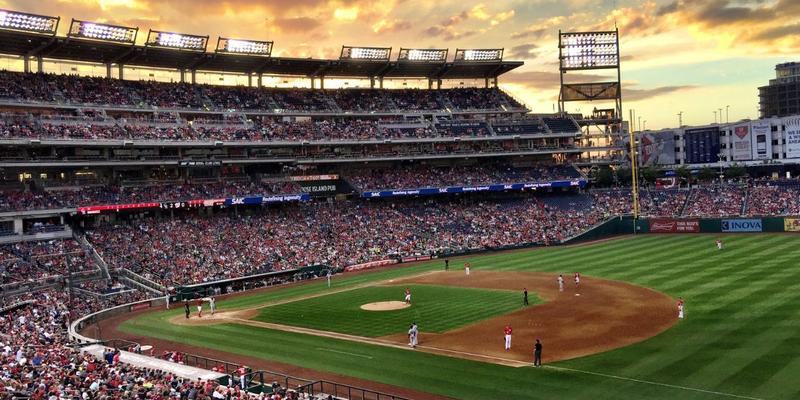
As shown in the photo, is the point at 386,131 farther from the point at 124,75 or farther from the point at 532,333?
the point at 532,333

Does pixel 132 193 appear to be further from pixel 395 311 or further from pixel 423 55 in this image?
pixel 423 55

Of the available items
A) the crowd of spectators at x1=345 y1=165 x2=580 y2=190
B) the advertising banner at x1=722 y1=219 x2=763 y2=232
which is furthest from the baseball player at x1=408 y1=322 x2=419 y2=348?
the advertising banner at x1=722 y1=219 x2=763 y2=232

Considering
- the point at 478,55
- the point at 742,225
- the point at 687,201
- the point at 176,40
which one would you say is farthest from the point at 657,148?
the point at 176,40

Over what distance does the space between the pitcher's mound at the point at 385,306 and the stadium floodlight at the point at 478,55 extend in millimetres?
49625

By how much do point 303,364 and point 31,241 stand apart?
3428 cm

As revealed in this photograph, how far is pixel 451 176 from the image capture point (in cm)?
7894

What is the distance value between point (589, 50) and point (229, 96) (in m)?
49.8

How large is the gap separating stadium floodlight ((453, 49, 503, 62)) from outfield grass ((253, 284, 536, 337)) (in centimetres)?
4485

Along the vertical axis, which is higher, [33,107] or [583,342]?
[33,107]

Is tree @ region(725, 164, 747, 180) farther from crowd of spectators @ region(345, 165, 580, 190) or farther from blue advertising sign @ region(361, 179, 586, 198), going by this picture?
blue advertising sign @ region(361, 179, 586, 198)

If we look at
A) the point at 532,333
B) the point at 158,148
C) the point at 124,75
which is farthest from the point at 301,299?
the point at 124,75

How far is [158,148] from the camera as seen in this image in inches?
2502

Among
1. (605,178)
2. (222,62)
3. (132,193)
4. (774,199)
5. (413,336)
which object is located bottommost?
(413,336)

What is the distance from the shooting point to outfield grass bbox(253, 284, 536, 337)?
3403 cm
